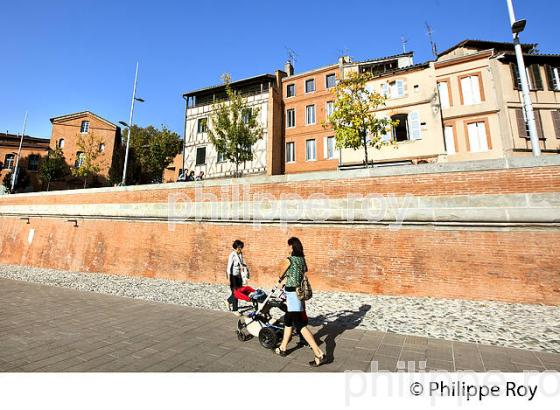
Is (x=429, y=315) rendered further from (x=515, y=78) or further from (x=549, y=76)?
(x=549, y=76)

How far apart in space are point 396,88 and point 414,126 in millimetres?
3387

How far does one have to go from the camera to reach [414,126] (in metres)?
18.9

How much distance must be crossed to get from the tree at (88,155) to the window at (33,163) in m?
6.63

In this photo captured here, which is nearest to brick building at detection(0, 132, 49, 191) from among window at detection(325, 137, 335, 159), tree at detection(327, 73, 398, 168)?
window at detection(325, 137, 335, 159)

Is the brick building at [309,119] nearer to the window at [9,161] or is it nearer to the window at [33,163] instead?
the window at [33,163]

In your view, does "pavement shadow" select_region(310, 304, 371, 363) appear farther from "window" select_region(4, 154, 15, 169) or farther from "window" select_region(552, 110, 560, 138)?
"window" select_region(4, 154, 15, 169)

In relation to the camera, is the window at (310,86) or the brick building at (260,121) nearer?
the brick building at (260,121)

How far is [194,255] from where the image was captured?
462 inches

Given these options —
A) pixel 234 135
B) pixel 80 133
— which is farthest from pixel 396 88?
pixel 80 133

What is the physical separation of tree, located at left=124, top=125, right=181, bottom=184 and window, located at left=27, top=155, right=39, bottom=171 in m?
15.7

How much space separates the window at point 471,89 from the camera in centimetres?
1908

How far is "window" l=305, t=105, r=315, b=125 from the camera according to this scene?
84.4ft

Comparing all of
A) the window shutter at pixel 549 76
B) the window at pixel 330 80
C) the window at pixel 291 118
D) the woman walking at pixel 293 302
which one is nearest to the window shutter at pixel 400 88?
the window at pixel 330 80
